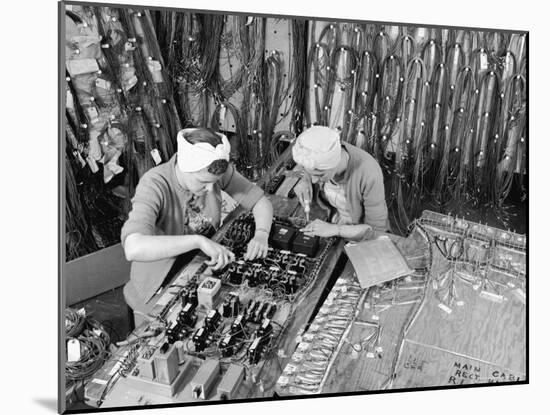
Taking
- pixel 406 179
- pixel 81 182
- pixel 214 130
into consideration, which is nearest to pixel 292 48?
pixel 214 130

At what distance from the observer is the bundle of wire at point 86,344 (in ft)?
8.07

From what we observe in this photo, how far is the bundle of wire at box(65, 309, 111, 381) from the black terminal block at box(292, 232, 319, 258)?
2.56 ft

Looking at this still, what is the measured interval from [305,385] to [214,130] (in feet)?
3.36

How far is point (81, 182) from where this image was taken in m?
2.39

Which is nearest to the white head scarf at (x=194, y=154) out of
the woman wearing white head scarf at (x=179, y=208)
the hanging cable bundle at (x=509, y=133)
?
the woman wearing white head scarf at (x=179, y=208)

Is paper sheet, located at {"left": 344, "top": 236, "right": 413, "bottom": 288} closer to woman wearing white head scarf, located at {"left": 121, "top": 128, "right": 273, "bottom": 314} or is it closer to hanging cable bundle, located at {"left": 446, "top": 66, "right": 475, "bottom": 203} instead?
hanging cable bundle, located at {"left": 446, "top": 66, "right": 475, "bottom": 203}

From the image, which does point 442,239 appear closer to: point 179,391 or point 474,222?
point 474,222

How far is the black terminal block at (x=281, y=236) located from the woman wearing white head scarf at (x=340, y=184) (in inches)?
2.9

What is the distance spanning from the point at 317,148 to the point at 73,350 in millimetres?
1161

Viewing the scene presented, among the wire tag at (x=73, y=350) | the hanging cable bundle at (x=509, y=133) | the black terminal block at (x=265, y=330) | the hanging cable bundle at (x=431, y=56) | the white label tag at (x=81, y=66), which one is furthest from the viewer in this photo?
the hanging cable bundle at (x=509, y=133)

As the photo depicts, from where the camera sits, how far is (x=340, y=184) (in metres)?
2.65

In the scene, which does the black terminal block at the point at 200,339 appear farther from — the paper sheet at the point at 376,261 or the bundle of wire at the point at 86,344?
the paper sheet at the point at 376,261

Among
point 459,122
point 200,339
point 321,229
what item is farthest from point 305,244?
point 459,122

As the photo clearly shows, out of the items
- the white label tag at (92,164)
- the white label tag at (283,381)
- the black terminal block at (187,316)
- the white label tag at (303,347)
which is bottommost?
the white label tag at (283,381)
